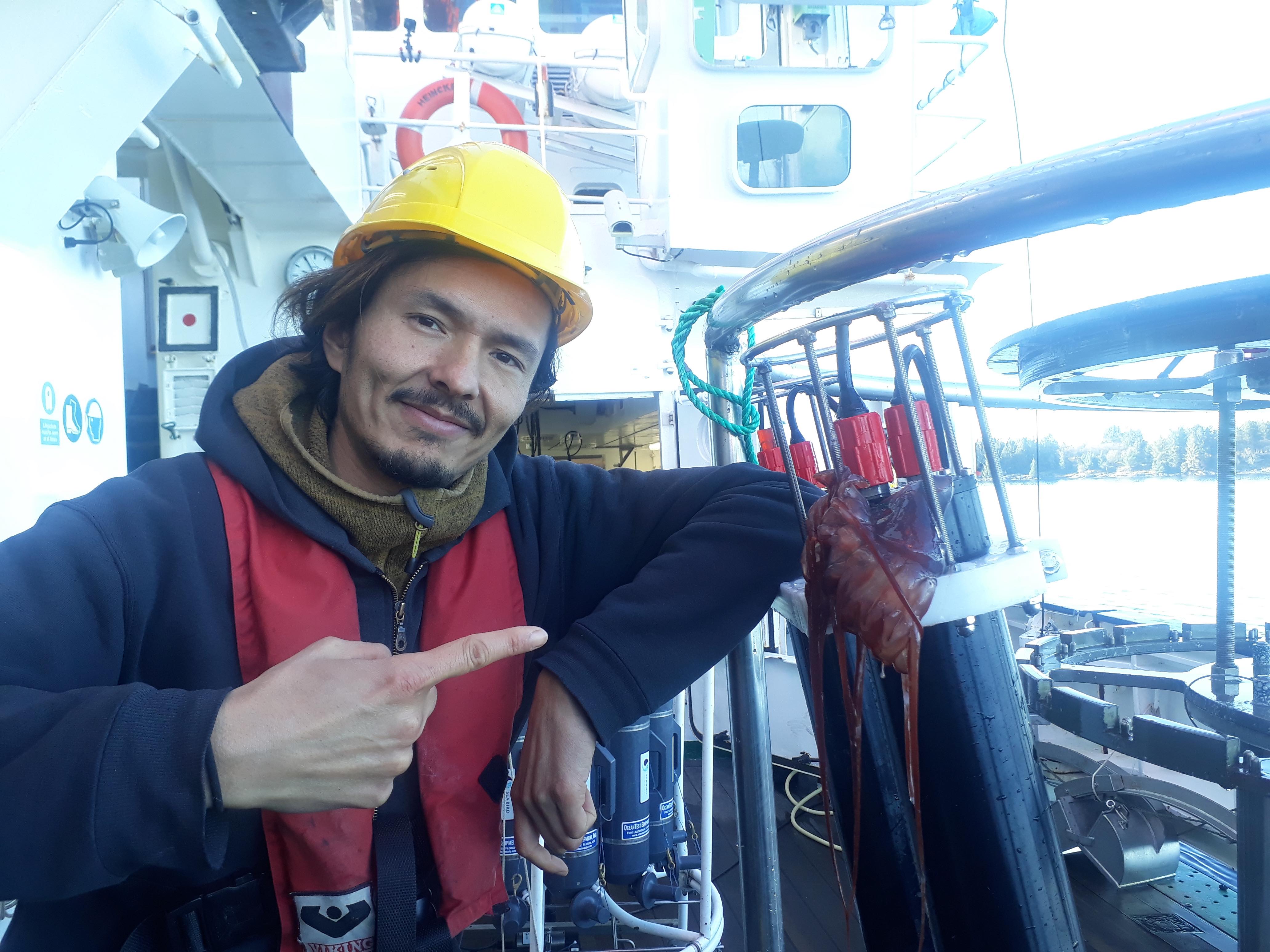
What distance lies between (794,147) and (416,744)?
382cm

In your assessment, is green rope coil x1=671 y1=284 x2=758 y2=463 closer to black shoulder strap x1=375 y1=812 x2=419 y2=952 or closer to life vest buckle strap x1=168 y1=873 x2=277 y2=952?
black shoulder strap x1=375 y1=812 x2=419 y2=952

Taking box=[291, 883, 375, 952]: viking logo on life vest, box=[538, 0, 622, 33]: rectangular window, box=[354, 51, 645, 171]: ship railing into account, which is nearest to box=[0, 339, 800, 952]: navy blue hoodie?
box=[291, 883, 375, 952]: viking logo on life vest

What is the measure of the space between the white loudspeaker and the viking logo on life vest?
59.1 inches

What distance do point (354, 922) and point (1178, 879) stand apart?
2663mm

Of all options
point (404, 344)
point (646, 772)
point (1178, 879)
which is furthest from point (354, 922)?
point (1178, 879)

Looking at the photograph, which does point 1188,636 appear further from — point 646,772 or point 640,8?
point 640,8

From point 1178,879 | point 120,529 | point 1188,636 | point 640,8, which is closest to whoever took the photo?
point 120,529

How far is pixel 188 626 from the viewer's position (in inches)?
34.7

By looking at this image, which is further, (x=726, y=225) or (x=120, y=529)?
(x=726, y=225)

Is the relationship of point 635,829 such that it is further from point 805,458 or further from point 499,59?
point 499,59

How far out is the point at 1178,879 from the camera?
7.69ft

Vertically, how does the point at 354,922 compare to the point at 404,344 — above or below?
below

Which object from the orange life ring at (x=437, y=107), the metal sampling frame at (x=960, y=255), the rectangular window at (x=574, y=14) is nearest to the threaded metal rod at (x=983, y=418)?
the metal sampling frame at (x=960, y=255)

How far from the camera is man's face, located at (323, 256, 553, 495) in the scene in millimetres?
1094
